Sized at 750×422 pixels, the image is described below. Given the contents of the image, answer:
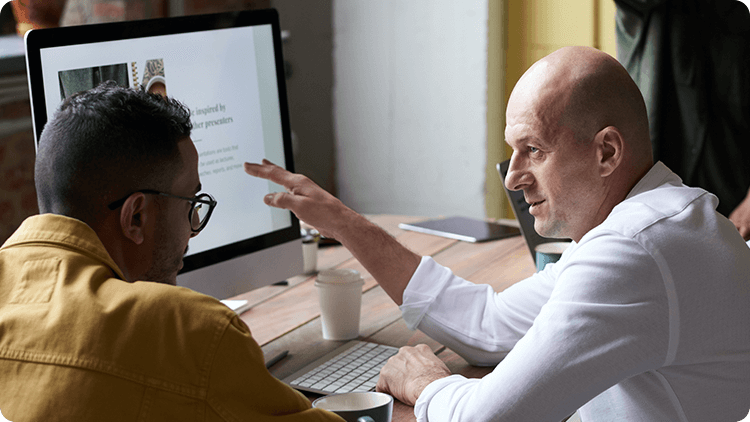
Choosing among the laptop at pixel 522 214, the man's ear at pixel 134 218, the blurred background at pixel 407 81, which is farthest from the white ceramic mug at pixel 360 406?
the blurred background at pixel 407 81

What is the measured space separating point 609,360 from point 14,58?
8.22 ft

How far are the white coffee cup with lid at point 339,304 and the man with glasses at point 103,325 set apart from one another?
540mm

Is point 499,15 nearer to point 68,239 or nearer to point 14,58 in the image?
point 14,58

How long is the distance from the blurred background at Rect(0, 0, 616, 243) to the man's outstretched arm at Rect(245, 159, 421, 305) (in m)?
1.97

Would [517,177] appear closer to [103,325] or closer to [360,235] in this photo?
[360,235]

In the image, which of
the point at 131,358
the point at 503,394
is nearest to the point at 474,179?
the point at 503,394

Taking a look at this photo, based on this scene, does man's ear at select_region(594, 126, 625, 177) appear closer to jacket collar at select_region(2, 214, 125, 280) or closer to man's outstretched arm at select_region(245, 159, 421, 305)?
man's outstretched arm at select_region(245, 159, 421, 305)

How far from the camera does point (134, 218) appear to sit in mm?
887

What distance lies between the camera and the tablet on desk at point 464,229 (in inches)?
80.8

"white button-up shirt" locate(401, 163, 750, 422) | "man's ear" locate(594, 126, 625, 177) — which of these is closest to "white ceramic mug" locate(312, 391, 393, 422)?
"white button-up shirt" locate(401, 163, 750, 422)

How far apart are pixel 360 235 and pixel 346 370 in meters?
0.24

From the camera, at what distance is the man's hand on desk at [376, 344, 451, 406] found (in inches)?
43.2

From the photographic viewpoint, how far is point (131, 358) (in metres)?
0.71

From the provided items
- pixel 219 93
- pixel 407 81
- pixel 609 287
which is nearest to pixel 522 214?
pixel 219 93
